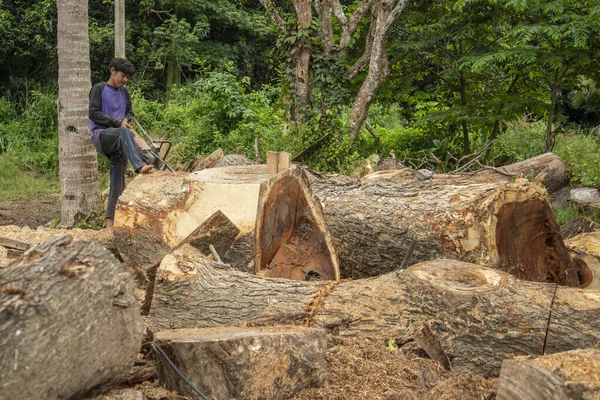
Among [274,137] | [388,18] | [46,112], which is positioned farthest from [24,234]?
[46,112]

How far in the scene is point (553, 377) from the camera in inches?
117

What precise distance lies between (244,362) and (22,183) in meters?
10.2

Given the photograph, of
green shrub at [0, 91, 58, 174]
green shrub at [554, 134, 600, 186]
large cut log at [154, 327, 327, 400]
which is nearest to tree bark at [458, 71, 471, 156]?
green shrub at [554, 134, 600, 186]

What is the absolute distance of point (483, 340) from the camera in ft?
13.4

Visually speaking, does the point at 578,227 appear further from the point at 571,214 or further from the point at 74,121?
the point at 74,121

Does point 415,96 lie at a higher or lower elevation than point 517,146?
higher

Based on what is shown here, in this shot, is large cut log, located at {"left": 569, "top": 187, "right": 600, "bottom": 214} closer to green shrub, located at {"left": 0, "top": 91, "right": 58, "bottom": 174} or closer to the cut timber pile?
the cut timber pile

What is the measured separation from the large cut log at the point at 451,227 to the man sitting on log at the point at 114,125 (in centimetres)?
211

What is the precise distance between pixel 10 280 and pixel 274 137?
30.4 ft

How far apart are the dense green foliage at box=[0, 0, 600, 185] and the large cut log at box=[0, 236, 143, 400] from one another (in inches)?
270

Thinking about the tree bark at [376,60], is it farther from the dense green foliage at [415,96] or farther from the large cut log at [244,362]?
the large cut log at [244,362]

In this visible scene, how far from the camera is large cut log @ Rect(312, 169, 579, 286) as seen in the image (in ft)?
17.7

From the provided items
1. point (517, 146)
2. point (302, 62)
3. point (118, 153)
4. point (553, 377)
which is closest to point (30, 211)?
point (118, 153)

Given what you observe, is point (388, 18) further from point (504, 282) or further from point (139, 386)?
point (139, 386)
